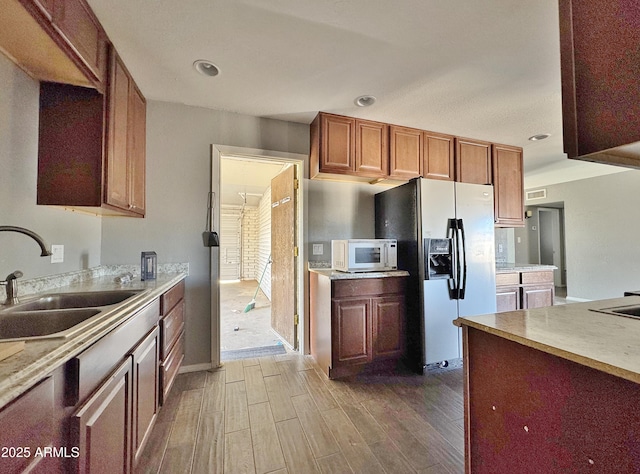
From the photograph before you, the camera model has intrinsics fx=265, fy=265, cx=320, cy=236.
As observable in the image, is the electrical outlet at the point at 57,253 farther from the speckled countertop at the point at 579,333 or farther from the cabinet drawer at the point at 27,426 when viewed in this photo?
the speckled countertop at the point at 579,333

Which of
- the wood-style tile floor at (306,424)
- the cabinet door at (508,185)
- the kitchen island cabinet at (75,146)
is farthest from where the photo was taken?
the cabinet door at (508,185)

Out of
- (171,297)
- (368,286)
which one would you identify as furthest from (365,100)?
(171,297)

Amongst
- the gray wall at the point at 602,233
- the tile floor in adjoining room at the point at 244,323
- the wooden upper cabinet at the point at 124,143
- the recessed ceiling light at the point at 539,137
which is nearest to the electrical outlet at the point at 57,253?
the wooden upper cabinet at the point at 124,143

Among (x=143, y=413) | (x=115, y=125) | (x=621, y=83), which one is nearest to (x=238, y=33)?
(x=115, y=125)

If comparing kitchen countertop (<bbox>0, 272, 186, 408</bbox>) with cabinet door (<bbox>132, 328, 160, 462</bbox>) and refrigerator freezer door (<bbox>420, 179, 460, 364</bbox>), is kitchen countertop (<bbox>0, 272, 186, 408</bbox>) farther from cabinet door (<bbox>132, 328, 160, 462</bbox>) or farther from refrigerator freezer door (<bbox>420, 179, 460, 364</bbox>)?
refrigerator freezer door (<bbox>420, 179, 460, 364</bbox>)

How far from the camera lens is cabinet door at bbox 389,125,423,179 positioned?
2.86 m

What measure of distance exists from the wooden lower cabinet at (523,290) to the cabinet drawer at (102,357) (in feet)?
10.6

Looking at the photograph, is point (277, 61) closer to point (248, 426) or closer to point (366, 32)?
point (366, 32)

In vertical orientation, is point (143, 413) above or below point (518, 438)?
below

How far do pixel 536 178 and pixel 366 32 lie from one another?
5.83 m

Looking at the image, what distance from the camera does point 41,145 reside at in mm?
1534

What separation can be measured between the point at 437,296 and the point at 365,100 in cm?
191

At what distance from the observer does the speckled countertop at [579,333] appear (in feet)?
2.29

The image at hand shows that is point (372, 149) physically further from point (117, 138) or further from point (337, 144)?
point (117, 138)
